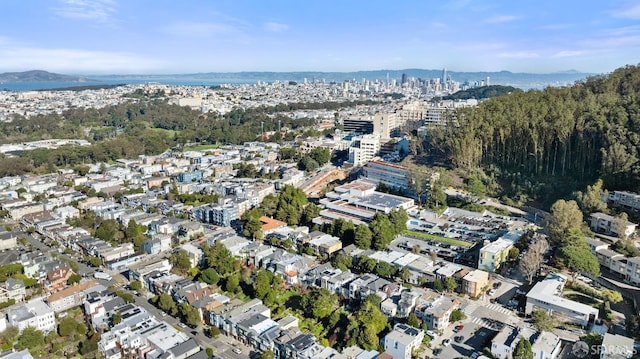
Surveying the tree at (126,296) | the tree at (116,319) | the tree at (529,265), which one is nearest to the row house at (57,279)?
the tree at (126,296)

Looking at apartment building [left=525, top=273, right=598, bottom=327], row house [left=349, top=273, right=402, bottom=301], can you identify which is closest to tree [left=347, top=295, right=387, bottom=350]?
row house [left=349, top=273, right=402, bottom=301]

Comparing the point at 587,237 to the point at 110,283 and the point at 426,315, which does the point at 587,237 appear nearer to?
the point at 426,315

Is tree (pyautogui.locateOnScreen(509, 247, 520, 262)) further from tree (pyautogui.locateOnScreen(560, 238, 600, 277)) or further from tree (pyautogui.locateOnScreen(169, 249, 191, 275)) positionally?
tree (pyautogui.locateOnScreen(169, 249, 191, 275))

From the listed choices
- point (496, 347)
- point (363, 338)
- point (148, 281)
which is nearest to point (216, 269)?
point (148, 281)

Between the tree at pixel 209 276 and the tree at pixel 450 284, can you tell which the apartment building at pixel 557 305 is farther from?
the tree at pixel 209 276

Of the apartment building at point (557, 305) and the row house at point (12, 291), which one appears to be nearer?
the apartment building at point (557, 305)

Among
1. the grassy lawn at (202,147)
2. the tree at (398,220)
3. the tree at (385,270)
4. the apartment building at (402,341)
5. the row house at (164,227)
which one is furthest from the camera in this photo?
the grassy lawn at (202,147)

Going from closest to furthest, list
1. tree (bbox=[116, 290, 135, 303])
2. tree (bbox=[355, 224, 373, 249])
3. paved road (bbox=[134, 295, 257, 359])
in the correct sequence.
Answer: paved road (bbox=[134, 295, 257, 359]) < tree (bbox=[116, 290, 135, 303]) < tree (bbox=[355, 224, 373, 249])
